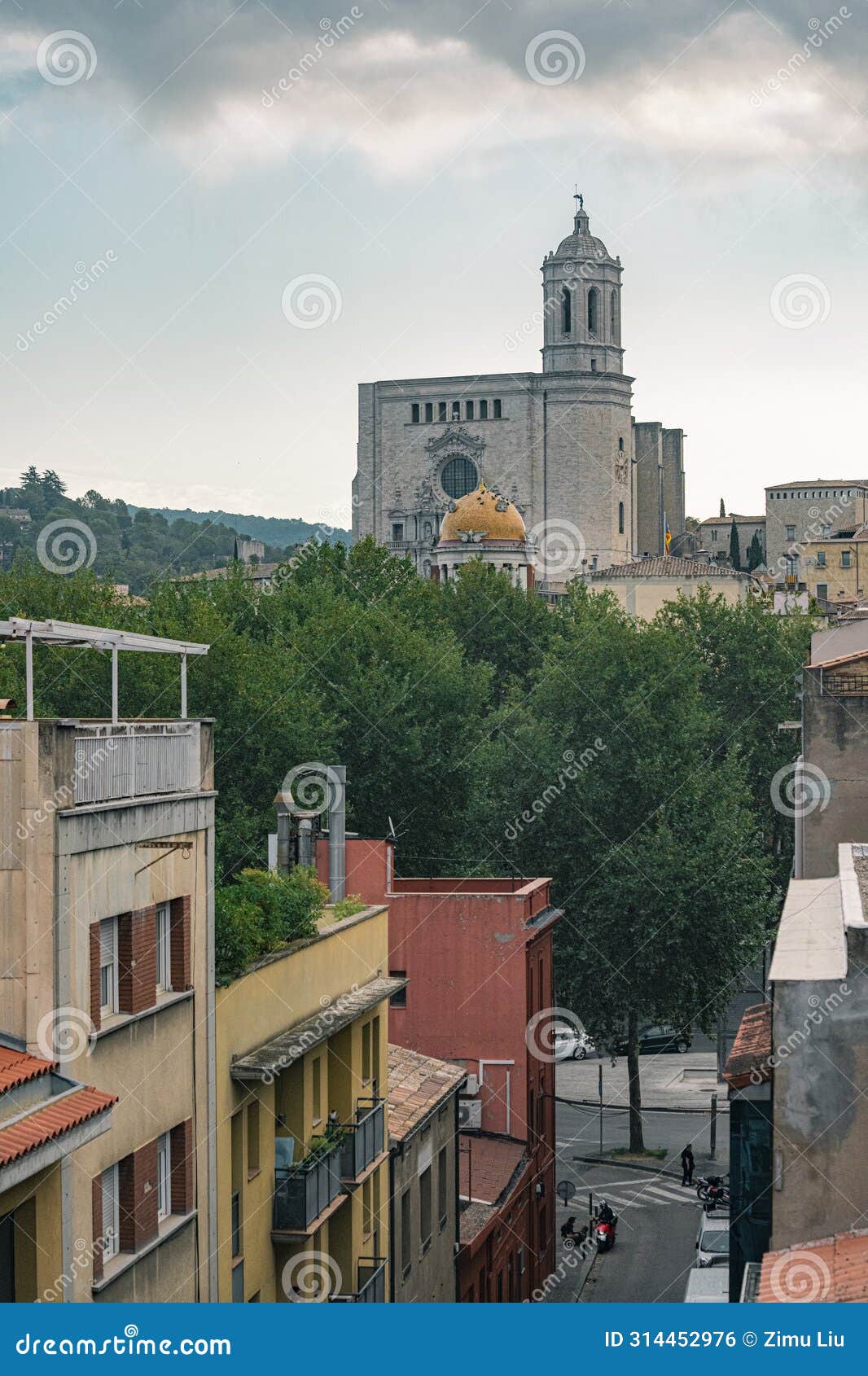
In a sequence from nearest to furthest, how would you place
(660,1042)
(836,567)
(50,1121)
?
(50,1121) → (660,1042) → (836,567)

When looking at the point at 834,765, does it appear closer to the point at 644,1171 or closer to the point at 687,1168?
the point at 687,1168

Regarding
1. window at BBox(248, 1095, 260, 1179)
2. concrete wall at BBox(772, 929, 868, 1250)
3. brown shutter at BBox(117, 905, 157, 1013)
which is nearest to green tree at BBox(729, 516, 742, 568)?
window at BBox(248, 1095, 260, 1179)

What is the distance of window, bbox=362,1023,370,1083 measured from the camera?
24.0m

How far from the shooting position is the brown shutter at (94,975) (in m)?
15.3

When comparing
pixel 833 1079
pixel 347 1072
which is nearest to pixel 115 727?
pixel 833 1079

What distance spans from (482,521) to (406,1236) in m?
84.1

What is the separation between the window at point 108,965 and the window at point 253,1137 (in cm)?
390

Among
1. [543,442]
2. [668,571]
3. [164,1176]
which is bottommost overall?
[164,1176]

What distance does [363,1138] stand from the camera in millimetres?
22594

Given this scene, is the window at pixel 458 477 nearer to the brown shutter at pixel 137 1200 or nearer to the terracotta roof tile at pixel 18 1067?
the brown shutter at pixel 137 1200

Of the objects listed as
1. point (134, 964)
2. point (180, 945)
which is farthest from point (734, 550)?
point (134, 964)

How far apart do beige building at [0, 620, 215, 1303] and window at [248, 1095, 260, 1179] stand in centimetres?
167

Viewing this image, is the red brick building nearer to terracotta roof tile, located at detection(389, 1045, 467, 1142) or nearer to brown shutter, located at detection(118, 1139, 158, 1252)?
terracotta roof tile, located at detection(389, 1045, 467, 1142)

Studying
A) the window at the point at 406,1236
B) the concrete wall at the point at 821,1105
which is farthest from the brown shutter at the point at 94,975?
the window at the point at 406,1236
